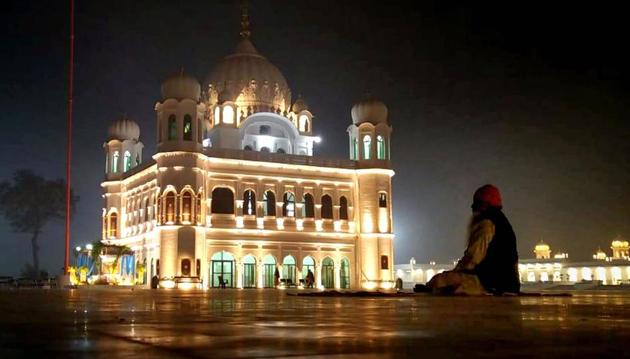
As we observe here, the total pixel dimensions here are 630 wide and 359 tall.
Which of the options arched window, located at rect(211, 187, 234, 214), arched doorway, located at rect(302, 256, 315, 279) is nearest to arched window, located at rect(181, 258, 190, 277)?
arched window, located at rect(211, 187, 234, 214)

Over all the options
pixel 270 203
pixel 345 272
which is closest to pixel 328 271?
pixel 345 272

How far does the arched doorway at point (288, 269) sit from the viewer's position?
3719 centimetres

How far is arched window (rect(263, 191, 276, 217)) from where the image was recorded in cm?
3753

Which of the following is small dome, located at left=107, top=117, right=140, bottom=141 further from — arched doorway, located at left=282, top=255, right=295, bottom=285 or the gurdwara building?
arched doorway, located at left=282, top=255, right=295, bottom=285

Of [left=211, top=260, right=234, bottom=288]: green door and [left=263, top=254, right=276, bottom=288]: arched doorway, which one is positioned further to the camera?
[left=263, top=254, right=276, bottom=288]: arched doorway

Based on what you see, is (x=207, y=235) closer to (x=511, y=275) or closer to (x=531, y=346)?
(x=511, y=275)

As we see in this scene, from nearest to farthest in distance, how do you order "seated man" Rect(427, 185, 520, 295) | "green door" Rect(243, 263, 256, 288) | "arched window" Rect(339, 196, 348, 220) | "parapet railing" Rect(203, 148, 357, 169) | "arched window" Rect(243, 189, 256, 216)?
1. "seated man" Rect(427, 185, 520, 295)
2. "green door" Rect(243, 263, 256, 288)
3. "parapet railing" Rect(203, 148, 357, 169)
4. "arched window" Rect(243, 189, 256, 216)
5. "arched window" Rect(339, 196, 348, 220)

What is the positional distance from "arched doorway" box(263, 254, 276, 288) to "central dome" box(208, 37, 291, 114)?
28.8ft

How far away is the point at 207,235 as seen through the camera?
35438mm

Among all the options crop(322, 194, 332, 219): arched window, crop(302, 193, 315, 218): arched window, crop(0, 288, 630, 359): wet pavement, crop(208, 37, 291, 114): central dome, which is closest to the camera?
crop(0, 288, 630, 359): wet pavement

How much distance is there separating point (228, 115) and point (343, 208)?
26.5ft

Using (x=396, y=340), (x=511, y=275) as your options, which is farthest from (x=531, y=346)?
(x=511, y=275)

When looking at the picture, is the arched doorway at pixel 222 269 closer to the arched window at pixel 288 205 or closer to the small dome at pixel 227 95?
the arched window at pixel 288 205

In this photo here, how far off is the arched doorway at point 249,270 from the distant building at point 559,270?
3050 centimetres
